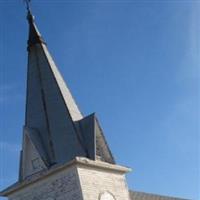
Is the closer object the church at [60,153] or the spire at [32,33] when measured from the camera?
the church at [60,153]

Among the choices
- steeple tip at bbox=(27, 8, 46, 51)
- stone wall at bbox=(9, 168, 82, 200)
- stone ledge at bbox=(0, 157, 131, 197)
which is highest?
steeple tip at bbox=(27, 8, 46, 51)

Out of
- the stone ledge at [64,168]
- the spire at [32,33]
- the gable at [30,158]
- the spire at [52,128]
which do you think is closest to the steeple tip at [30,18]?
the spire at [32,33]

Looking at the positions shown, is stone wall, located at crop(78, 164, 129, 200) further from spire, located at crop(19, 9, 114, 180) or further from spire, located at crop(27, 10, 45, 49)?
spire, located at crop(27, 10, 45, 49)

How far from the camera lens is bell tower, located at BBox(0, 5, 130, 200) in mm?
18953

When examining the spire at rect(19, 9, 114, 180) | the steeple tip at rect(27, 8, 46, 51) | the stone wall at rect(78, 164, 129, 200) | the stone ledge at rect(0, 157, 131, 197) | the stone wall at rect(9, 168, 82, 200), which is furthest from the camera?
the steeple tip at rect(27, 8, 46, 51)

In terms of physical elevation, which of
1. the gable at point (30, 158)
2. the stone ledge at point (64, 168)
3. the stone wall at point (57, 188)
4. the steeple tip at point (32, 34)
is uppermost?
the steeple tip at point (32, 34)

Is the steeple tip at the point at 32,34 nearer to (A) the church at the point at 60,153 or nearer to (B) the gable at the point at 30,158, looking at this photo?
(A) the church at the point at 60,153

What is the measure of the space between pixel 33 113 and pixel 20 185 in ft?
10.2

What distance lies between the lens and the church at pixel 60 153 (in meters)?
19.0

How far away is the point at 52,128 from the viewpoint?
20.5 meters

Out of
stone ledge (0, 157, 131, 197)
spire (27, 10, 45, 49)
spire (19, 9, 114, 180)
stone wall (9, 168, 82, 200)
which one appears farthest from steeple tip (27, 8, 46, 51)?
stone wall (9, 168, 82, 200)

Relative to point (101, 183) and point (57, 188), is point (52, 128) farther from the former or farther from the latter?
point (101, 183)

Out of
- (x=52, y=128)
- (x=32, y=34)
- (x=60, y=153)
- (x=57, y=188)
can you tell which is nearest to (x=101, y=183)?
(x=57, y=188)

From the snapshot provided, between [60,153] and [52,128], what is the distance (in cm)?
133
